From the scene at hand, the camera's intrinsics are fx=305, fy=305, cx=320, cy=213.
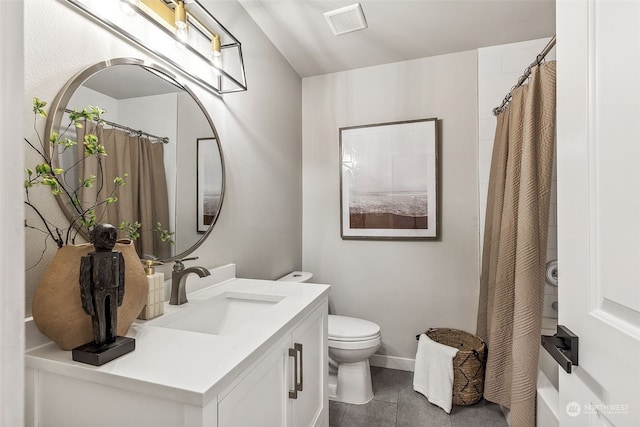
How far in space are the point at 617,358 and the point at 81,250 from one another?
1180 mm

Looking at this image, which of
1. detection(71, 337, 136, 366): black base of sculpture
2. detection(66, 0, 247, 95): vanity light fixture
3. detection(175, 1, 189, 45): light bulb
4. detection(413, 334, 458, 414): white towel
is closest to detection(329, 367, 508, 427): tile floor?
detection(413, 334, 458, 414): white towel

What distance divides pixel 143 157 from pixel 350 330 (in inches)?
60.3

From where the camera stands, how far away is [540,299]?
4.78ft

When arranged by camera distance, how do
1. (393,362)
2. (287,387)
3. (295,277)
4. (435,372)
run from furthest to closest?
1. (393,362)
2. (295,277)
3. (435,372)
4. (287,387)

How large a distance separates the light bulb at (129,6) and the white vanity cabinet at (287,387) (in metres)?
1.21

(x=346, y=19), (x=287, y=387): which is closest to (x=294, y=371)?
(x=287, y=387)

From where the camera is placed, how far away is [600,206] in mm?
596

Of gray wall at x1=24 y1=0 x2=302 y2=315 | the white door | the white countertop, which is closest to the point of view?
the white door

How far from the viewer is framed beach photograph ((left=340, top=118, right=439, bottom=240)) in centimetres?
236

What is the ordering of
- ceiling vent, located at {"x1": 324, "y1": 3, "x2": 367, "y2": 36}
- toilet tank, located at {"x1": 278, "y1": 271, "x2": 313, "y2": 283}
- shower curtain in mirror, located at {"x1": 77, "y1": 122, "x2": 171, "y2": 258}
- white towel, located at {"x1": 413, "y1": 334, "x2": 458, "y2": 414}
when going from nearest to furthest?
1. shower curtain in mirror, located at {"x1": 77, "y1": 122, "x2": 171, "y2": 258}
2. ceiling vent, located at {"x1": 324, "y1": 3, "x2": 367, "y2": 36}
3. white towel, located at {"x1": 413, "y1": 334, "x2": 458, "y2": 414}
4. toilet tank, located at {"x1": 278, "y1": 271, "x2": 313, "y2": 283}

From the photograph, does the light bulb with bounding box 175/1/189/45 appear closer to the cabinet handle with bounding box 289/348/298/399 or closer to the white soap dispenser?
the white soap dispenser

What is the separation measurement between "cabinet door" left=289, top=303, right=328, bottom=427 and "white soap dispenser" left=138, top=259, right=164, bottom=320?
1.57 feet

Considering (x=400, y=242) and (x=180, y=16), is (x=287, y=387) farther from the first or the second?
(x=400, y=242)

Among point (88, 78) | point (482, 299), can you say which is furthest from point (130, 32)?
point (482, 299)
